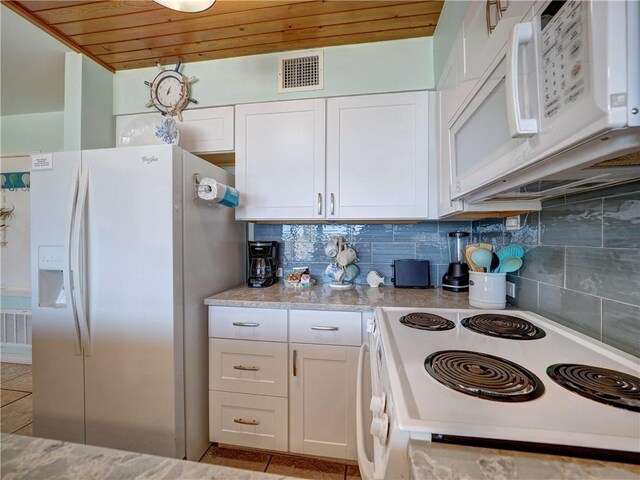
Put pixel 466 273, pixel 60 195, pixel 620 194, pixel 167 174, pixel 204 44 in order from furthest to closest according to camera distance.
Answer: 1. pixel 204 44
2. pixel 466 273
3. pixel 60 195
4. pixel 167 174
5. pixel 620 194

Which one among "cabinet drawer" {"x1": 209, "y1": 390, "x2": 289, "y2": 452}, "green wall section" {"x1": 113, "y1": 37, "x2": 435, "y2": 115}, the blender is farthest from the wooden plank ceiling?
"cabinet drawer" {"x1": 209, "y1": 390, "x2": 289, "y2": 452}

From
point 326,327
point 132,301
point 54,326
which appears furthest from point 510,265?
point 54,326

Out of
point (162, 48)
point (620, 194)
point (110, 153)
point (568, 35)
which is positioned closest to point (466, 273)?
point (620, 194)

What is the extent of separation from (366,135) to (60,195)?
1754 mm

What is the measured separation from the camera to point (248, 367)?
143cm

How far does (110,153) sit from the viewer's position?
4.38 ft

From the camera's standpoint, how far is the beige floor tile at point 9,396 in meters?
2.01

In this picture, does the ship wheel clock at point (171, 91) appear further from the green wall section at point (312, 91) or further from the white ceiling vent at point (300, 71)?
the white ceiling vent at point (300, 71)

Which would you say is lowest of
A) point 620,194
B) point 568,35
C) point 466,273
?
point 466,273

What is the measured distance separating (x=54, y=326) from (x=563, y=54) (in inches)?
86.7

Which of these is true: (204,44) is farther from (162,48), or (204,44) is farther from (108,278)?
(108,278)

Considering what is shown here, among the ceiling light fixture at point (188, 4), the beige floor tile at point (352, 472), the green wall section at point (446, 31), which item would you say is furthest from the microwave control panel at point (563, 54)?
the beige floor tile at point (352, 472)

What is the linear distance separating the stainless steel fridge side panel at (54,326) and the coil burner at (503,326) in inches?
74.6

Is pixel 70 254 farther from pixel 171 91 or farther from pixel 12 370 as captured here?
pixel 12 370
